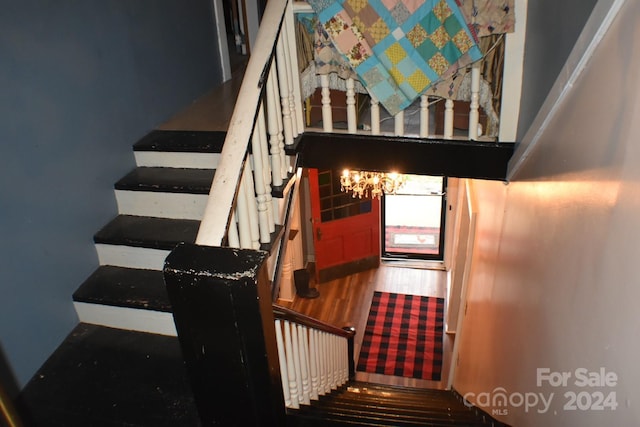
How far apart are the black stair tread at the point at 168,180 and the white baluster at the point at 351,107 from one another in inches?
31.4

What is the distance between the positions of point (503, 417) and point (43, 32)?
291 centimetres

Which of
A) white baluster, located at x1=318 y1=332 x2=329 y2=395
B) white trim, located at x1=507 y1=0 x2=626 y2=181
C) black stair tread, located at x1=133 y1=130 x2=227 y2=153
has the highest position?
white trim, located at x1=507 y1=0 x2=626 y2=181

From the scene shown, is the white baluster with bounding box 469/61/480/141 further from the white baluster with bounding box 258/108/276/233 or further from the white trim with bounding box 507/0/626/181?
the white baluster with bounding box 258/108/276/233

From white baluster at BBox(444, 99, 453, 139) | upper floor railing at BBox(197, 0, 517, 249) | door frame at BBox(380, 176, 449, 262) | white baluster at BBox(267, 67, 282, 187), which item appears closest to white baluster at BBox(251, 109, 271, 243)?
upper floor railing at BBox(197, 0, 517, 249)

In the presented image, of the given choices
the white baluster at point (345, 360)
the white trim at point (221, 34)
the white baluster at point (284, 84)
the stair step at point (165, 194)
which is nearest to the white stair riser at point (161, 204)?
A: the stair step at point (165, 194)

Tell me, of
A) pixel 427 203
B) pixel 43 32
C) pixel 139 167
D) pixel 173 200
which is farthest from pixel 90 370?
pixel 427 203

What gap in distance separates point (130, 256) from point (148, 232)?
15 centimetres

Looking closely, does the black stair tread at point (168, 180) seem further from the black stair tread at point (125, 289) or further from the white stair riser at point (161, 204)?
the black stair tread at point (125, 289)

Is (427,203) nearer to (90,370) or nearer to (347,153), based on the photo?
(347,153)

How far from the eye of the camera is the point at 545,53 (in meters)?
2.13

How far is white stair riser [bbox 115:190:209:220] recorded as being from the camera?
283cm

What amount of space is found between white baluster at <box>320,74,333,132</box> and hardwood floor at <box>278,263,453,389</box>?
366 centimetres

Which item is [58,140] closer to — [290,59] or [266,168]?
[266,168]

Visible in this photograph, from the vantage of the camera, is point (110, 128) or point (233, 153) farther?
point (110, 128)
